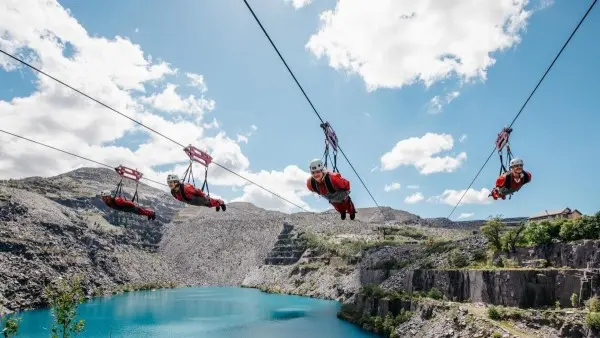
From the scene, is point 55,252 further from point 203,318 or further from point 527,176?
point 527,176

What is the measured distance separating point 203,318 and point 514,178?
2254 inches

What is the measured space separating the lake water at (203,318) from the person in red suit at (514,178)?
110 feet

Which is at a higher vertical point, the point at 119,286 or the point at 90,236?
the point at 90,236

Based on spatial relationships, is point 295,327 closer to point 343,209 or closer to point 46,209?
point 343,209

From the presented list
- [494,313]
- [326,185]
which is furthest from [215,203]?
[494,313]

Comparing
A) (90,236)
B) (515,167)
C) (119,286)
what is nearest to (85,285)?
(119,286)

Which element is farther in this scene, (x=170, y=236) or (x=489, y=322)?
(x=170, y=236)

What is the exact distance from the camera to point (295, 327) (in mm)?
55750

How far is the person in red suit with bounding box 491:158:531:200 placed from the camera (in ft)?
65.6

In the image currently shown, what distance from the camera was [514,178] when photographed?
20.4 m

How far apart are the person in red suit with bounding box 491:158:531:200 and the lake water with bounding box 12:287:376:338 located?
33502mm

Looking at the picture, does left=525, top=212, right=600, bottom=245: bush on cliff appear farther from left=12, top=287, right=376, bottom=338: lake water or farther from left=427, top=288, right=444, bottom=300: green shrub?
left=12, top=287, right=376, bottom=338: lake water

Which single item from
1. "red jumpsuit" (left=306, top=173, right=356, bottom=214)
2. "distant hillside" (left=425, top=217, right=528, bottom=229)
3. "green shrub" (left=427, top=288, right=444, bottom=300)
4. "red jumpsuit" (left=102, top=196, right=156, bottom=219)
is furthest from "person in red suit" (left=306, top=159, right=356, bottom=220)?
"distant hillside" (left=425, top=217, right=528, bottom=229)

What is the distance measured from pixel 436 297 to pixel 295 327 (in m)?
21.7
